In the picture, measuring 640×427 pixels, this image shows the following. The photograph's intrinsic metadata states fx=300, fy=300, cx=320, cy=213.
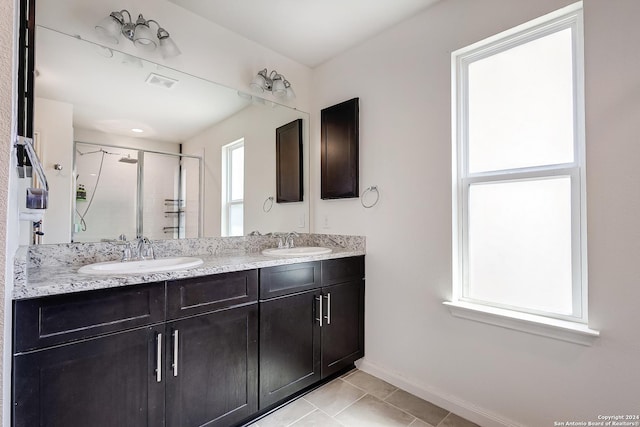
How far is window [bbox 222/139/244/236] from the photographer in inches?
88.1

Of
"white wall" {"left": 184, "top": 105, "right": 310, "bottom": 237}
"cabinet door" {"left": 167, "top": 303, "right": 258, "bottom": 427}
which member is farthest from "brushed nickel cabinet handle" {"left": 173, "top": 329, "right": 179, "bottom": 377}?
"white wall" {"left": 184, "top": 105, "right": 310, "bottom": 237}

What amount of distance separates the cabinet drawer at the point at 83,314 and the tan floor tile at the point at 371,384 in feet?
4.85

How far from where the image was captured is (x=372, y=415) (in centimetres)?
180

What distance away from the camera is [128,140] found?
1.85 metres

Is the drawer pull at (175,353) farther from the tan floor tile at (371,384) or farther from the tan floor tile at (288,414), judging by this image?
the tan floor tile at (371,384)

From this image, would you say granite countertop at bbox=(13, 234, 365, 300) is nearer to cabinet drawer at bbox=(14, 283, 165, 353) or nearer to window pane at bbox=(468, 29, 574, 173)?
cabinet drawer at bbox=(14, 283, 165, 353)

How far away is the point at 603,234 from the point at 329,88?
2134 millimetres

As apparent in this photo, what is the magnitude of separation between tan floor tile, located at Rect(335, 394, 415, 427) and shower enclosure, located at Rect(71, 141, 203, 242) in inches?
58.8

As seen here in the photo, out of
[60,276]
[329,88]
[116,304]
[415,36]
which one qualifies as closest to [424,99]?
[415,36]

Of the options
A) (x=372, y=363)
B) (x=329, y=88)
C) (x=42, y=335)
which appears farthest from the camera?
(x=329, y=88)

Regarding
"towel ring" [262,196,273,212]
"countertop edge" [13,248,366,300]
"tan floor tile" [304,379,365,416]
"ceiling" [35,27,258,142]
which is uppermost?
"ceiling" [35,27,258,142]

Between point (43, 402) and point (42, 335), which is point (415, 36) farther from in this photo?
point (43, 402)

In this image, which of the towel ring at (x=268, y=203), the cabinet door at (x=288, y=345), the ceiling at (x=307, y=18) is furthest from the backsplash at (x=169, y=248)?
the ceiling at (x=307, y=18)

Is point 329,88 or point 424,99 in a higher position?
point 329,88
